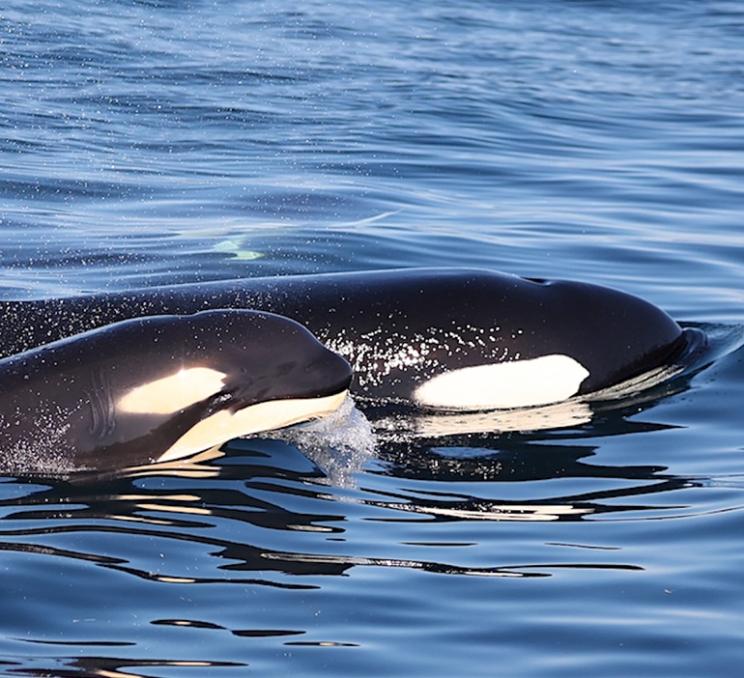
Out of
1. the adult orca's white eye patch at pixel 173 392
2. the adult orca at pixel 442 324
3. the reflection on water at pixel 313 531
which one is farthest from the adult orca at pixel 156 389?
the adult orca at pixel 442 324

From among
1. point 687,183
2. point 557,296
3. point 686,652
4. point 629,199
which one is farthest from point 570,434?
point 687,183

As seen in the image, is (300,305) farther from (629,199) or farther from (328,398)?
(629,199)

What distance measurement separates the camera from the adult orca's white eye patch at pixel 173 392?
23.0 feet

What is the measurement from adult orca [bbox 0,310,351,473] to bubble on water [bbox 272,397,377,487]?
1.13 feet

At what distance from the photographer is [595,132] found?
19.5m

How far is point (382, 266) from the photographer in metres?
12.0

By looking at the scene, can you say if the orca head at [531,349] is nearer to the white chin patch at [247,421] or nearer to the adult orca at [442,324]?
the adult orca at [442,324]

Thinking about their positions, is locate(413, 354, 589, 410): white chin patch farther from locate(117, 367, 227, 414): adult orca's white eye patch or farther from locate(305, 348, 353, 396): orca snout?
locate(117, 367, 227, 414): adult orca's white eye patch

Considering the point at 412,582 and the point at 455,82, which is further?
the point at 455,82

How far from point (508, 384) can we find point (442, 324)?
44 cm

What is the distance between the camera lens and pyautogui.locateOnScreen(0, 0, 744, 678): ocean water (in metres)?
5.73

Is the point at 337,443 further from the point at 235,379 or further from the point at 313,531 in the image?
the point at 313,531

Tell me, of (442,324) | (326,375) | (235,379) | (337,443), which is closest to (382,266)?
(442,324)

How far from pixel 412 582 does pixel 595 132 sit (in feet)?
45.6
